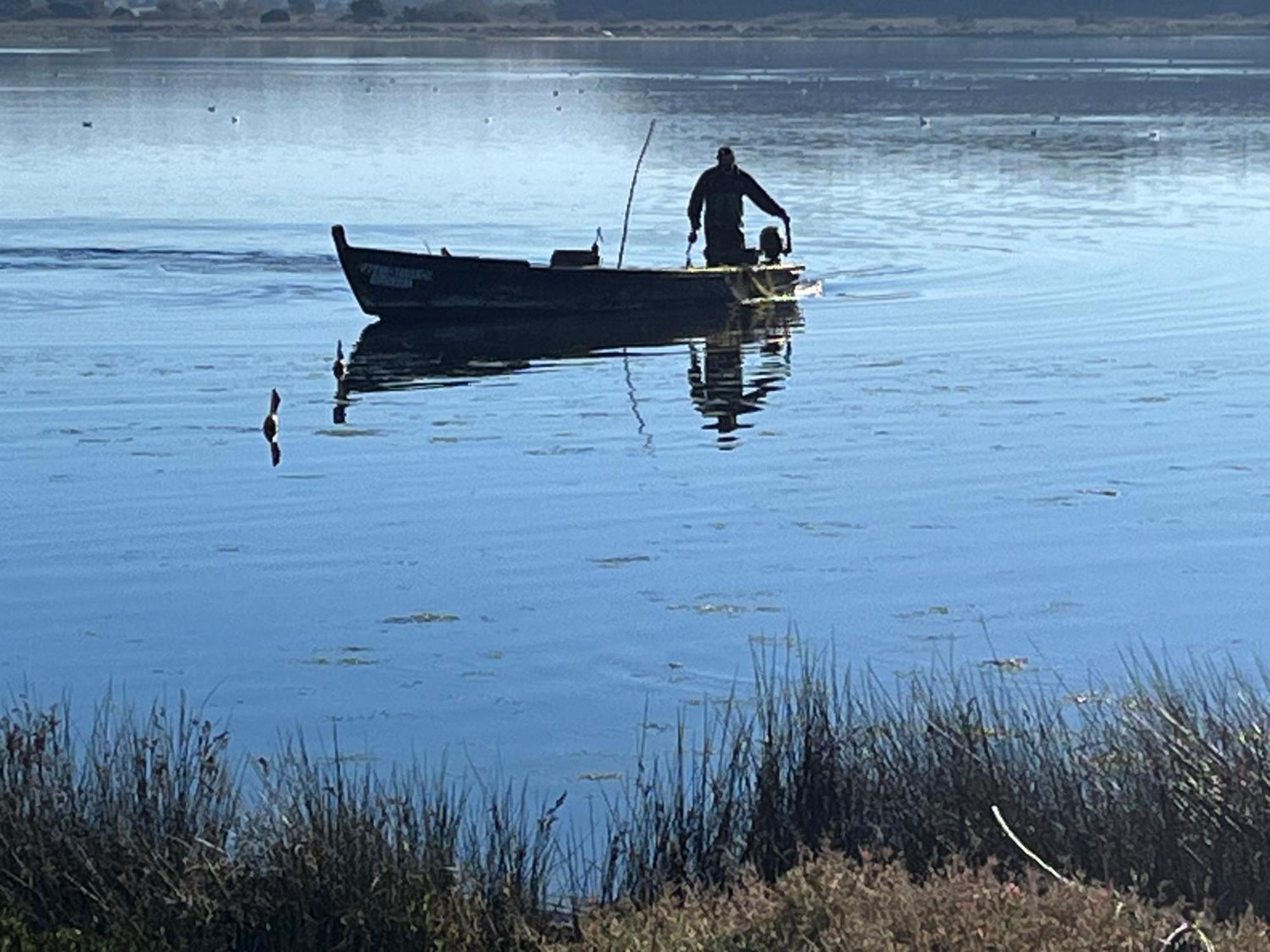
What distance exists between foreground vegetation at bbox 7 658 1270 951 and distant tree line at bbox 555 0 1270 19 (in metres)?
134

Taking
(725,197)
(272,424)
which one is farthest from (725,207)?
(272,424)

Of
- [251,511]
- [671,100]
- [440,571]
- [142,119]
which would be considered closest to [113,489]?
[251,511]

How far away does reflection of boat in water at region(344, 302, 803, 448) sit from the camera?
2120cm

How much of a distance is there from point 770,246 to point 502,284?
324 centimetres

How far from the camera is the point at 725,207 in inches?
973

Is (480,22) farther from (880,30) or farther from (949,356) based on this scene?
(949,356)

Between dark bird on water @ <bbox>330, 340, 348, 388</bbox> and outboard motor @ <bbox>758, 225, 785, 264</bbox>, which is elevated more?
outboard motor @ <bbox>758, 225, 785, 264</bbox>

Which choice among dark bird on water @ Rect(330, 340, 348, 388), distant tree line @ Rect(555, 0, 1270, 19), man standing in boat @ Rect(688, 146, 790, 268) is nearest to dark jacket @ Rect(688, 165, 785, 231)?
man standing in boat @ Rect(688, 146, 790, 268)

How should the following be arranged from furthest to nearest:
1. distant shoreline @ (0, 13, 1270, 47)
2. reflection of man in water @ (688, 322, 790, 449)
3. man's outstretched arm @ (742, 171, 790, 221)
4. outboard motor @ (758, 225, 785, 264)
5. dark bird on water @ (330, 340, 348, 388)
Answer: distant shoreline @ (0, 13, 1270, 47) < outboard motor @ (758, 225, 785, 264) < man's outstretched arm @ (742, 171, 790, 221) < dark bird on water @ (330, 340, 348, 388) < reflection of man in water @ (688, 322, 790, 449)

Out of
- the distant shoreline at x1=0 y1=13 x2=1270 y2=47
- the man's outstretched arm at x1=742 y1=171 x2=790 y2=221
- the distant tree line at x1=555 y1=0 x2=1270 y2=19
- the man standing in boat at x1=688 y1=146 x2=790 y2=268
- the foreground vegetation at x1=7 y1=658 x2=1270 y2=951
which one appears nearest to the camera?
the foreground vegetation at x1=7 y1=658 x2=1270 y2=951

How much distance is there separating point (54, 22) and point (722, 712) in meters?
130

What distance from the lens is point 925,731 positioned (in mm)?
8547

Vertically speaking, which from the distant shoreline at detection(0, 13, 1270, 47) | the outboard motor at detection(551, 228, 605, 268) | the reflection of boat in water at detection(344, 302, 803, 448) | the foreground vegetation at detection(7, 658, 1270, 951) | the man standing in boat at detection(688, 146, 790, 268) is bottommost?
the reflection of boat in water at detection(344, 302, 803, 448)

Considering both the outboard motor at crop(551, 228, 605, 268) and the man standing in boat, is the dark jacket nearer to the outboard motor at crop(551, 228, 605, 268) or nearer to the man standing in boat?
the man standing in boat
